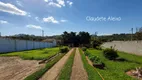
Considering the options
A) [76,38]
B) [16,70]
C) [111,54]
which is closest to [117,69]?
[16,70]

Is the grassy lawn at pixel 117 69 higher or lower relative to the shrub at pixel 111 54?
lower

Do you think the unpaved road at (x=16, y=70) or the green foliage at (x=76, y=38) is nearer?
the unpaved road at (x=16, y=70)

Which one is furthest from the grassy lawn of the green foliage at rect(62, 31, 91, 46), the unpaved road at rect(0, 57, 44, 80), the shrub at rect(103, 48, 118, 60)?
the green foliage at rect(62, 31, 91, 46)

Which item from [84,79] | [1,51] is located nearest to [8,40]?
[1,51]

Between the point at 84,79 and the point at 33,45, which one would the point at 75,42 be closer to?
the point at 33,45

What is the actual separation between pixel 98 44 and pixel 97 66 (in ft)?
127

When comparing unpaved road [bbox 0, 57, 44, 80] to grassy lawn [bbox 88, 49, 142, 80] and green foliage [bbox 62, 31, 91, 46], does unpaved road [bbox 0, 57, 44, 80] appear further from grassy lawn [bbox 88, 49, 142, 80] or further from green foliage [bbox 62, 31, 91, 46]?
green foliage [bbox 62, 31, 91, 46]

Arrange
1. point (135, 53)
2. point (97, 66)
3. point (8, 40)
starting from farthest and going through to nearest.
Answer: point (8, 40) → point (135, 53) → point (97, 66)

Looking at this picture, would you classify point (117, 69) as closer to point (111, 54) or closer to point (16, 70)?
point (16, 70)

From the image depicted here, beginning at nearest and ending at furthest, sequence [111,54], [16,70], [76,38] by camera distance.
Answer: [16,70] → [111,54] → [76,38]

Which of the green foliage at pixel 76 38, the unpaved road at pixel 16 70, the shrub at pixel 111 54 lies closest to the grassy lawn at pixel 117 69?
the shrub at pixel 111 54

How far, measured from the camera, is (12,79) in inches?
314

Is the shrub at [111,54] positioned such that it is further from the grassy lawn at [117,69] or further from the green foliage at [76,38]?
the green foliage at [76,38]

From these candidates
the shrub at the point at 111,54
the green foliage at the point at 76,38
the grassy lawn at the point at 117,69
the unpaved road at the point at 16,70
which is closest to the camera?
the grassy lawn at the point at 117,69
